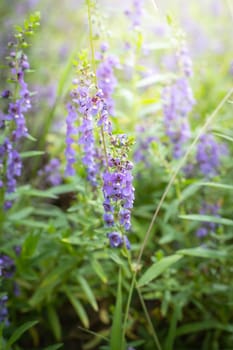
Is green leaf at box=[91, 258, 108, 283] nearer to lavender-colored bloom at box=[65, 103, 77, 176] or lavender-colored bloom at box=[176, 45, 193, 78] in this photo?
lavender-colored bloom at box=[65, 103, 77, 176]

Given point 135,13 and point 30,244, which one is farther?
point 135,13

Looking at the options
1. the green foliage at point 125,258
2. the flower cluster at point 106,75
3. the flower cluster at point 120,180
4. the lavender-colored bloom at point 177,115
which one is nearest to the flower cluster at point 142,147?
the green foliage at point 125,258

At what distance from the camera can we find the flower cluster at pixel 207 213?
133 inches

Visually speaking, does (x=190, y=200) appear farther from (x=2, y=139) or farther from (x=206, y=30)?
(x=206, y=30)

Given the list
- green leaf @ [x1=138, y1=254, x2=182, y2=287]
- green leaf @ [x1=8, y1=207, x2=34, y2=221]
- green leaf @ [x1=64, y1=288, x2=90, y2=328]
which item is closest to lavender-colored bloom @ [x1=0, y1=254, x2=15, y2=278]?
green leaf @ [x1=8, y1=207, x2=34, y2=221]

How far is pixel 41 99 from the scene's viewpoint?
5.59 metres

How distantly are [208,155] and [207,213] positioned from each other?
20.2 inches

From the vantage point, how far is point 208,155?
3.74 meters

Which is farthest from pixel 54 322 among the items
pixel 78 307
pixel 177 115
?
pixel 177 115

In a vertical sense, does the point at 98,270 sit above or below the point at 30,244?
below

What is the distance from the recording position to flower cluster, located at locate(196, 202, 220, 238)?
3.38m

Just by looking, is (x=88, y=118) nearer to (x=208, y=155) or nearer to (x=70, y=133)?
(x=70, y=133)

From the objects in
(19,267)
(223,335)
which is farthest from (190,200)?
(19,267)

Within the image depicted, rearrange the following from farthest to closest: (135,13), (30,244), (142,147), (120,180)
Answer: (142,147), (135,13), (30,244), (120,180)
